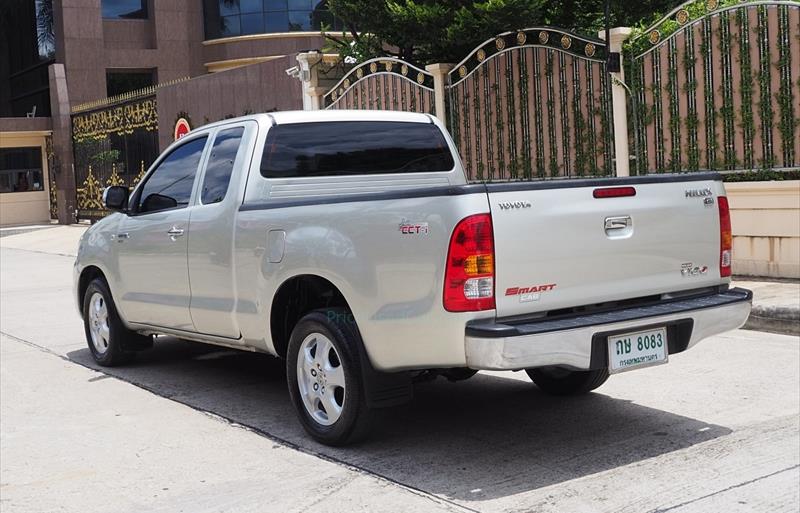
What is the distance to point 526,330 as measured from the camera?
495 cm

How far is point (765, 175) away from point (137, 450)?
766 cm

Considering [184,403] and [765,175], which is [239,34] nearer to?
[765,175]

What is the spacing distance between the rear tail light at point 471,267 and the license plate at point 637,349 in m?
0.75

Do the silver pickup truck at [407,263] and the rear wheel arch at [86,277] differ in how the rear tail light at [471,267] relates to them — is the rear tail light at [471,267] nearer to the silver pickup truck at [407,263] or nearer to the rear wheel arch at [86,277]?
the silver pickup truck at [407,263]

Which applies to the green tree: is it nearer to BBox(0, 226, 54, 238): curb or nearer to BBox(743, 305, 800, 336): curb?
BBox(743, 305, 800, 336): curb

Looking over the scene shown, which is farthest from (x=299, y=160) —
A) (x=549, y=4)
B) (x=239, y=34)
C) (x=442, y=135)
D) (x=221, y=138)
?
(x=239, y=34)

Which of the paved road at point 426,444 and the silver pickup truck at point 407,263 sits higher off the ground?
the silver pickup truck at point 407,263

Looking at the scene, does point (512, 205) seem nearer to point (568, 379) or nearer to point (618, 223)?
point (618, 223)

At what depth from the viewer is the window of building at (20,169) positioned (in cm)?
3556

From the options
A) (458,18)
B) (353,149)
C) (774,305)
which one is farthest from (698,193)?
(458,18)

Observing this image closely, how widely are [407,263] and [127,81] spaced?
1415 inches

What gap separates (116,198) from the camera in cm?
786

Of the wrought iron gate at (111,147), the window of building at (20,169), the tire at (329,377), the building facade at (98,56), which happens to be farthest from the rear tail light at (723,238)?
the window of building at (20,169)

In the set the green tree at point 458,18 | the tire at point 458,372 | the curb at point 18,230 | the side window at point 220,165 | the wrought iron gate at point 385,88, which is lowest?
the tire at point 458,372
